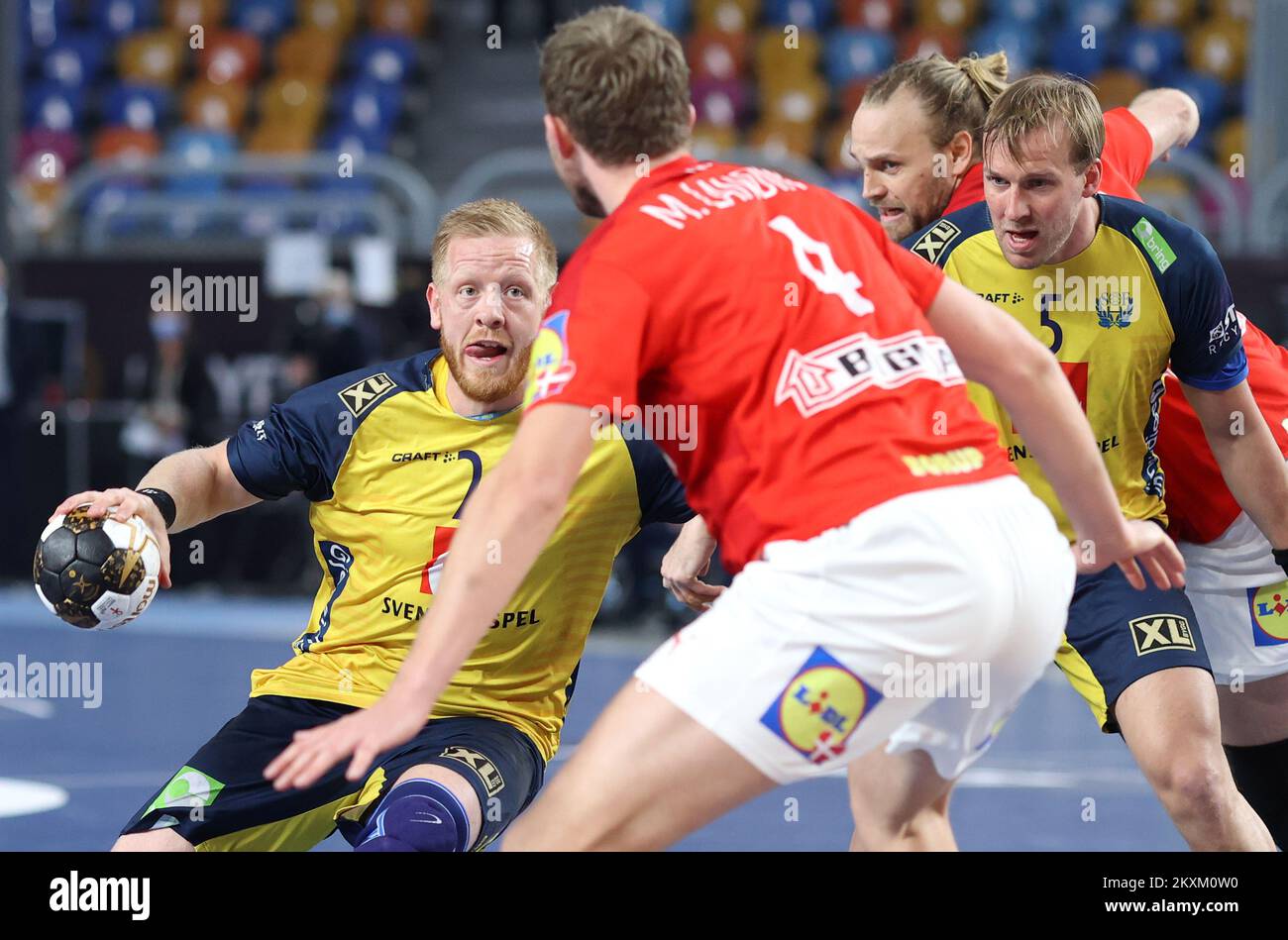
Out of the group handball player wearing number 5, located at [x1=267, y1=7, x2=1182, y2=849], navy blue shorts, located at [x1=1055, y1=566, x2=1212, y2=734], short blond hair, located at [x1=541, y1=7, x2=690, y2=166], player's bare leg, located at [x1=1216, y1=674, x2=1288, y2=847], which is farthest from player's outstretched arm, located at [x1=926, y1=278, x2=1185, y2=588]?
player's bare leg, located at [x1=1216, y1=674, x2=1288, y2=847]

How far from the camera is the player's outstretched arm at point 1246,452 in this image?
4.49 metres

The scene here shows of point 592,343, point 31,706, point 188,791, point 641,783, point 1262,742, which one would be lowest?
point 31,706

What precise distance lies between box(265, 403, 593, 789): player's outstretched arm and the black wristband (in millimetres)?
1336

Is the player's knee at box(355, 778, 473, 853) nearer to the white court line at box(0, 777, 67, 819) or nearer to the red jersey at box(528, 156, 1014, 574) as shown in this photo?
the red jersey at box(528, 156, 1014, 574)

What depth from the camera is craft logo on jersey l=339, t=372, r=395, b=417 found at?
454cm

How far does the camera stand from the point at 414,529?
4457 millimetres

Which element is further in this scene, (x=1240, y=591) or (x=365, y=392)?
(x=1240, y=591)

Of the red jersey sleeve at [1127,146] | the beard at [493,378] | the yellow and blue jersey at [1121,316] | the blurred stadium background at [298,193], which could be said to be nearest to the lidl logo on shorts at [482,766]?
the beard at [493,378]

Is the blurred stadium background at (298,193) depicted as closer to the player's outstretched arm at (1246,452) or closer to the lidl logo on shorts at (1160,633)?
the lidl logo on shorts at (1160,633)

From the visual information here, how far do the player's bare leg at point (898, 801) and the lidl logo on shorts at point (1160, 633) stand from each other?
0.70 m

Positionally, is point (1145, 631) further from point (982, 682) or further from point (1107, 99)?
point (1107, 99)

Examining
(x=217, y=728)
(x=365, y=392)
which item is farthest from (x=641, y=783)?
(x=217, y=728)

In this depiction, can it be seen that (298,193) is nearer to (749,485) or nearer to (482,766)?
(482,766)

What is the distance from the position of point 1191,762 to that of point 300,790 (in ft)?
6.96
